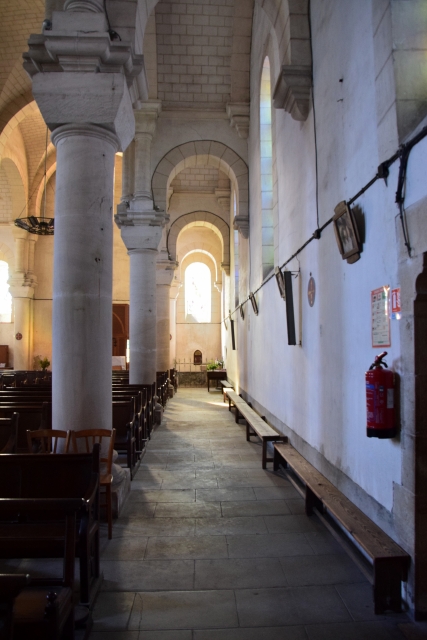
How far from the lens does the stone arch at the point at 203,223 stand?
1615 cm

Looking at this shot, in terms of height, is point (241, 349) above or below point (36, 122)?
below

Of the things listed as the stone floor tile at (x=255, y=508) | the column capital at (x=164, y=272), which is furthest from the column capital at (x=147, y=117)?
the stone floor tile at (x=255, y=508)

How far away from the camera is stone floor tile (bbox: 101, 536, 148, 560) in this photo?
3541 millimetres

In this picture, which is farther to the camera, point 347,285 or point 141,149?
point 141,149

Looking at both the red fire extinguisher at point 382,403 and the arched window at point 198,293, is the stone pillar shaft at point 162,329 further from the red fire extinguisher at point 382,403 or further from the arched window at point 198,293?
the red fire extinguisher at point 382,403

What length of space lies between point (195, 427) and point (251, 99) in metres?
7.11

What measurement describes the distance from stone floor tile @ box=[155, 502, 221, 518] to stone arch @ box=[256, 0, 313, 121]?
431 cm

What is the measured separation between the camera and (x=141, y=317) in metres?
9.73

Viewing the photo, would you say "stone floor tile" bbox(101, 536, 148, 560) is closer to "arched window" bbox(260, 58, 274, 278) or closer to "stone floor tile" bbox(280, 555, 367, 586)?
"stone floor tile" bbox(280, 555, 367, 586)

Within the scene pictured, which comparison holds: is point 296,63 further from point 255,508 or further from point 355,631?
point 355,631

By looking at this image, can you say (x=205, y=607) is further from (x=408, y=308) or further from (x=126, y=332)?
(x=126, y=332)

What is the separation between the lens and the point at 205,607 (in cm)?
284

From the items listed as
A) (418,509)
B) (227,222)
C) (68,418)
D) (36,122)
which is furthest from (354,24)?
(36,122)

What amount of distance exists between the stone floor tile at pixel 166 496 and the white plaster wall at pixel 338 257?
1.41 m
